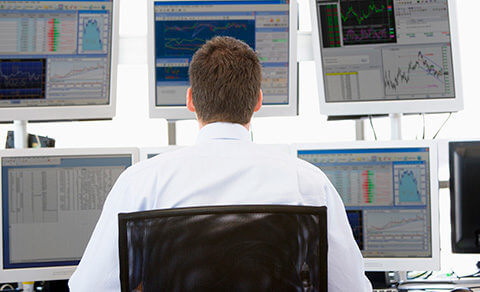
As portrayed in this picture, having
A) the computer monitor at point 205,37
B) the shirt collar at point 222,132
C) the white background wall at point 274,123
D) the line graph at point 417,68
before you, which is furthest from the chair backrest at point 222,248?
the white background wall at point 274,123

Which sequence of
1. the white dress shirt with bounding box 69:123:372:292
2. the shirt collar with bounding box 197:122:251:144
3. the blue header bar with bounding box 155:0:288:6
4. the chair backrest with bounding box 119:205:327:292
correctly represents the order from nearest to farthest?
the chair backrest with bounding box 119:205:327:292
the white dress shirt with bounding box 69:123:372:292
the shirt collar with bounding box 197:122:251:144
the blue header bar with bounding box 155:0:288:6

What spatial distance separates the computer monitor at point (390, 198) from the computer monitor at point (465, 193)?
0.12m

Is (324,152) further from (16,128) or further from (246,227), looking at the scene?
(16,128)

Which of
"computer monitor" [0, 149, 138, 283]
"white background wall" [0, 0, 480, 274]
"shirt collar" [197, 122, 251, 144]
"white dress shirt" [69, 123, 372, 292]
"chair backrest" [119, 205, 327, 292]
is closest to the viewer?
"chair backrest" [119, 205, 327, 292]

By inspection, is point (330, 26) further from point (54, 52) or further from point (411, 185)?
point (54, 52)

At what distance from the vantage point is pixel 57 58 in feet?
5.61

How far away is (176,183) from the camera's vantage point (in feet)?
3.24

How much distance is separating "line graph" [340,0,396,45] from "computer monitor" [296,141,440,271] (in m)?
0.38

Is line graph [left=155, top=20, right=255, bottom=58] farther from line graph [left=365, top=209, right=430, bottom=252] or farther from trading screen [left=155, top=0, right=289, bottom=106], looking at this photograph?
line graph [left=365, top=209, right=430, bottom=252]

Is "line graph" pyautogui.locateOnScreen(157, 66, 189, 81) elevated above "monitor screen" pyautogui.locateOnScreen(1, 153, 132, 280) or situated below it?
above

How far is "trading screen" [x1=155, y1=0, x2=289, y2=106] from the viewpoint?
1741mm

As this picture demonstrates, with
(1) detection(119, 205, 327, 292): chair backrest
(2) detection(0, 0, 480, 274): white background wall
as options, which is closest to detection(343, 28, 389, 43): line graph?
(1) detection(119, 205, 327, 292): chair backrest

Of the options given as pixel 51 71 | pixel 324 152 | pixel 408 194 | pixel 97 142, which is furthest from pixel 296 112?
pixel 97 142

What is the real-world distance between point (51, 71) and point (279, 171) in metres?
1.04
